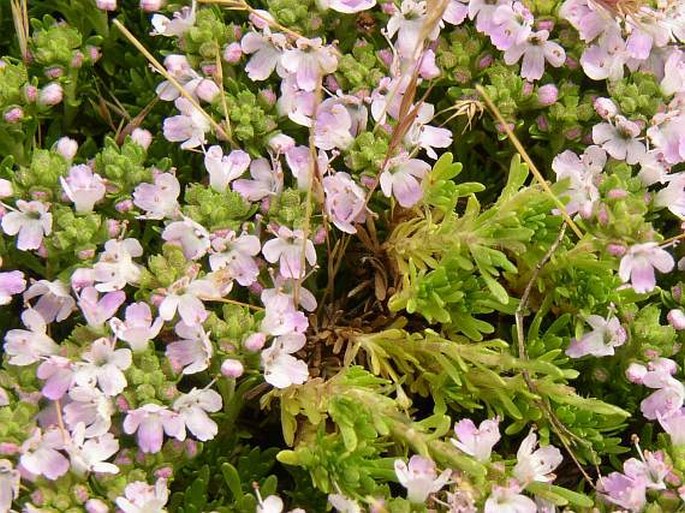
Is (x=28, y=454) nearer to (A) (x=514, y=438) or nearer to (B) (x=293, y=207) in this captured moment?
(B) (x=293, y=207)

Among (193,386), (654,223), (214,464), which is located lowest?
(214,464)

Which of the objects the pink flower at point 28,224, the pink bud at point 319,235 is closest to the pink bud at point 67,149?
the pink flower at point 28,224

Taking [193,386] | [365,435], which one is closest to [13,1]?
[193,386]

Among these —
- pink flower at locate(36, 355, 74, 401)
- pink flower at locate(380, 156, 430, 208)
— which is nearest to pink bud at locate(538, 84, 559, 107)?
pink flower at locate(380, 156, 430, 208)

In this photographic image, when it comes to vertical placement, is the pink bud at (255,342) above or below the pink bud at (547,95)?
below

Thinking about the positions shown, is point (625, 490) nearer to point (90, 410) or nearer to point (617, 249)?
point (617, 249)

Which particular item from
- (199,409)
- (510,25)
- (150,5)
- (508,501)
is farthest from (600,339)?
(150,5)

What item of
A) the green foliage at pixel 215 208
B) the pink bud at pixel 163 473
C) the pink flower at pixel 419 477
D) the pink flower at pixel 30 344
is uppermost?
the green foliage at pixel 215 208

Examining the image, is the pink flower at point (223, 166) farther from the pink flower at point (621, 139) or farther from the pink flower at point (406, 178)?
the pink flower at point (621, 139)
